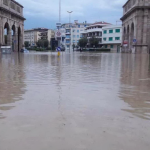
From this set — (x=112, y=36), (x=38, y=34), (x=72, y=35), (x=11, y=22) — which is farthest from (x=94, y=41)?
(x=38, y=34)

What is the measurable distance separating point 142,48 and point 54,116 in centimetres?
4441

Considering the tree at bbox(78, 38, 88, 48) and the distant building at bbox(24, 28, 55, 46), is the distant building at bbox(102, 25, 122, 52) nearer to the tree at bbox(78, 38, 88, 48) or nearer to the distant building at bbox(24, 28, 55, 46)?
the tree at bbox(78, 38, 88, 48)

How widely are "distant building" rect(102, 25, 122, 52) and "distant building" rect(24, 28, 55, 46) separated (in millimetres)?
45704

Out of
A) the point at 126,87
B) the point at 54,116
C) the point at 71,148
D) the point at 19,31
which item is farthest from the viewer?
the point at 19,31

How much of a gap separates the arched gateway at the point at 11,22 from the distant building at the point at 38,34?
2849 inches

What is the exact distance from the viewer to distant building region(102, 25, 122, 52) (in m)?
92.9

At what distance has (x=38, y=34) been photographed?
146125mm

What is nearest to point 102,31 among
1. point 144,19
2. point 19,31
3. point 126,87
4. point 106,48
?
point 106,48

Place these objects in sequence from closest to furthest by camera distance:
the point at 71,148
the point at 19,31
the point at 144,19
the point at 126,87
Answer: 1. the point at 71,148
2. the point at 126,87
3. the point at 144,19
4. the point at 19,31

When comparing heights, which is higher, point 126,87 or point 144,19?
point 144,19

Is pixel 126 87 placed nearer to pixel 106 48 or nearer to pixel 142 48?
pixel 142 48

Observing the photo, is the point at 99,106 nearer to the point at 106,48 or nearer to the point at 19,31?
the point at 19,31

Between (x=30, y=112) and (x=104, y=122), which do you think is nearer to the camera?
(x=104, y=122)

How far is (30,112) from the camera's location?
4508 millimetres
